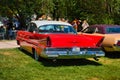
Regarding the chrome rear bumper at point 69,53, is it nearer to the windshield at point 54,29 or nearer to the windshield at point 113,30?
the windshield at point 54,29

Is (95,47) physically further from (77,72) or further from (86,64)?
(77,72)

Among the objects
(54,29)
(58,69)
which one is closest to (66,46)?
(58,69)

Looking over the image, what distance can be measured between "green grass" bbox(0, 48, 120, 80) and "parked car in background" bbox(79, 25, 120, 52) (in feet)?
1.67

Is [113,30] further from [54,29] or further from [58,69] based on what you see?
[58,69]

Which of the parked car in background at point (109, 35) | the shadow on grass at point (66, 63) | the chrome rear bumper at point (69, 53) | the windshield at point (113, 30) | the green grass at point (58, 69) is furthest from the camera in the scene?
the windshield at point (113, 30)

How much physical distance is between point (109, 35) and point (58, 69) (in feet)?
11.9

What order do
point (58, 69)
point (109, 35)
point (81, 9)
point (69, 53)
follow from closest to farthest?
point (58, 69)
point (69, 53)
point (109, 35)
point (81, 9)

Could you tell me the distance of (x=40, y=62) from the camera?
12.0 meters

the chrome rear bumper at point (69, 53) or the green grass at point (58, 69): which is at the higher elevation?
the chrome rear bumper at point (69, 53)

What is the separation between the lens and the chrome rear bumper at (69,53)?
1073 centimetres

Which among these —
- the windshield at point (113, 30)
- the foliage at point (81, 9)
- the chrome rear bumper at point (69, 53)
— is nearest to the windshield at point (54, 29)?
the windshield at point (113, 30)

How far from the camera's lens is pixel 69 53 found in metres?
10.9

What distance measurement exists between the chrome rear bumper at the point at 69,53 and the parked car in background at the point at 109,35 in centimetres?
158

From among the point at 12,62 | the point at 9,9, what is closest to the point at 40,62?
the point at 12,62
